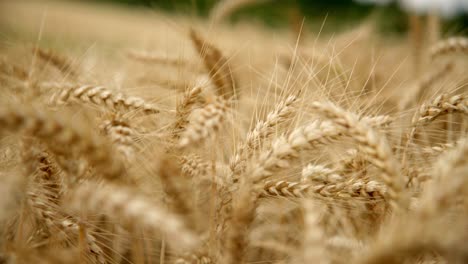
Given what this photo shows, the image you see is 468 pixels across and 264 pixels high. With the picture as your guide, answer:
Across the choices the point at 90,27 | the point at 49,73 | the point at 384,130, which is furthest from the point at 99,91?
the point at 90,27

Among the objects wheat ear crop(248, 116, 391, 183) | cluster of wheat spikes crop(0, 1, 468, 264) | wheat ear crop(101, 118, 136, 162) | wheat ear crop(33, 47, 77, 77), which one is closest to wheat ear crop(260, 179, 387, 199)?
cluster of wheat spikes crop(0, 1, 468, 264)

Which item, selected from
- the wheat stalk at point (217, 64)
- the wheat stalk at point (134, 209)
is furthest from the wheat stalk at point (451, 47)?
the wheat stalk at point (134, 209)

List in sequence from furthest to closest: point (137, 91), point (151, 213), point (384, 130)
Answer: point (137, 91) → point (384, 130) → point (151, 213)

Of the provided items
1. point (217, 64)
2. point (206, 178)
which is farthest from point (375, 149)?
point (217, 64)

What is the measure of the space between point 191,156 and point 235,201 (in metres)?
0.22

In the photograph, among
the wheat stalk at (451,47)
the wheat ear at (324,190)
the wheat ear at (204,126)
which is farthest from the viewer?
the wheat stalk at (451,47)

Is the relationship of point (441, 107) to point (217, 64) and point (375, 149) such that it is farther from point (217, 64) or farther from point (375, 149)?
point (217, 64)

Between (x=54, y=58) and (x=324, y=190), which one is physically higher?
(x=54, y=58)

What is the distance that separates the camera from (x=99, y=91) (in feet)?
3.08

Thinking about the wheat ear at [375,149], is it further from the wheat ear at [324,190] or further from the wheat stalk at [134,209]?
the wheat stalk at [134,209]

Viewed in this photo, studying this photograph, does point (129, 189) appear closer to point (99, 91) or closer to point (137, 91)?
point (99, 91)

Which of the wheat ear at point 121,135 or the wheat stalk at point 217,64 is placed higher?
the wheat stalk at point 217,64

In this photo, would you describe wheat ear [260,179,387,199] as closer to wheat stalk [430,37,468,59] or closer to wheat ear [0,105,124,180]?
wheat ear [0,105,124,180]

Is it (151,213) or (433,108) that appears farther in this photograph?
(433,108)
